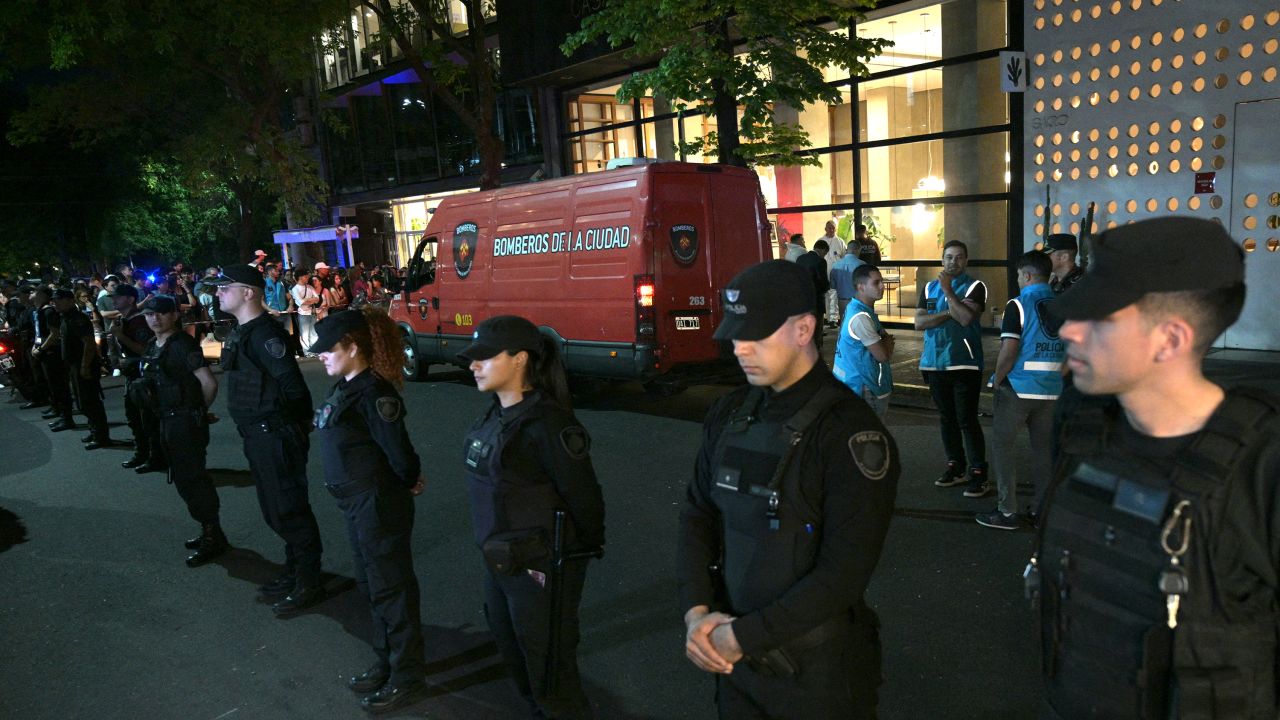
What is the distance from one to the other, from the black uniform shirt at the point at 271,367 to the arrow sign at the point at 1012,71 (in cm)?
1113

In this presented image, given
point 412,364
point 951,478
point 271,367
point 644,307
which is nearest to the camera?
point 271,367

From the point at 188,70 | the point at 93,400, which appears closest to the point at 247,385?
the point at 93,400

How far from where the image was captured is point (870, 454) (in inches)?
80.5

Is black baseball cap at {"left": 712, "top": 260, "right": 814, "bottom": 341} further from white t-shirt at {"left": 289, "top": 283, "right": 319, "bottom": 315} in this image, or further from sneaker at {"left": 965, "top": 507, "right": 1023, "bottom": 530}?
white t-shirt at {"left": 289, "top": 283, "right": 319, "bottom": 315}

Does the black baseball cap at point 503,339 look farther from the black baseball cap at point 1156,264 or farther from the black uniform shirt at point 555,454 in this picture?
the black baseball cap at point 1156,264

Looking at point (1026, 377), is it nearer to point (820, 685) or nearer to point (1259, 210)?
point (820, 685)

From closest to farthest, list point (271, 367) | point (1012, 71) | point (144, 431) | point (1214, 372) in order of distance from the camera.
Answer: point (271, 367), point (144, 431), point (1214, 372), point (1012, 71)

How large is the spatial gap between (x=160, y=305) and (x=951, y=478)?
598 centimetres

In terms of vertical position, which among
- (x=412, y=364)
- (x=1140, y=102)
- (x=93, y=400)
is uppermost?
(x=1140, y=102)

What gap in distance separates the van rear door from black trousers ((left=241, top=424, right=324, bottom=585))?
471cm

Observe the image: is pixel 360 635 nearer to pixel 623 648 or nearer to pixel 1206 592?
pixel 623 648

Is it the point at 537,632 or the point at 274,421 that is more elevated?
the point at 274,421

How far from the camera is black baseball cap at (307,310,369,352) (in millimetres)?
3801

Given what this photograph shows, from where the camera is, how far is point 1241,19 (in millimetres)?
10055
